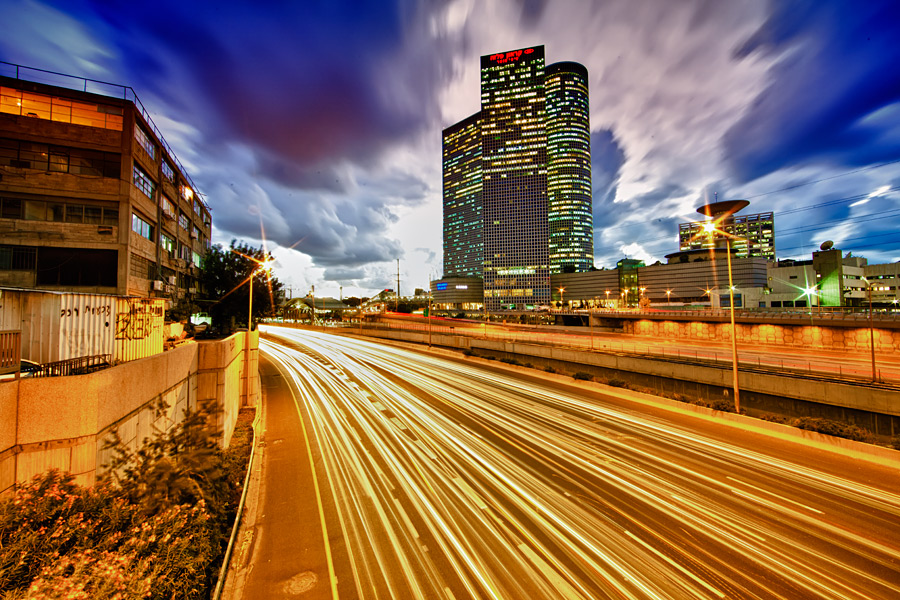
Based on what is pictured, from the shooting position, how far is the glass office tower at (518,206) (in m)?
184

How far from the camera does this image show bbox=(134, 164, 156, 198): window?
26414mm

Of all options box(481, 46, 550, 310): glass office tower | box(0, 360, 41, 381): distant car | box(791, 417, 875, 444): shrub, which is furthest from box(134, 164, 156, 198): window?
box(481, 46, 550, 310): glass office tower

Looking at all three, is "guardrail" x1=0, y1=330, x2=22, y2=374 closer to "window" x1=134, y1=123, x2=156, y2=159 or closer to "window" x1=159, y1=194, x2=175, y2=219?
"window" x1=134, y1=123, x2=156, y2=159

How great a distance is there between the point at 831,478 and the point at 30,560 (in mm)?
20607

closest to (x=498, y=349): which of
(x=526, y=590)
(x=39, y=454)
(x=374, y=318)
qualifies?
(x=526, y=590)

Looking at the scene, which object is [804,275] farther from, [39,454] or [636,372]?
[39,454]

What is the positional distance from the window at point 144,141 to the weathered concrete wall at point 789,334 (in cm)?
7068

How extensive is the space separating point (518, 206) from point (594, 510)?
19234 cm

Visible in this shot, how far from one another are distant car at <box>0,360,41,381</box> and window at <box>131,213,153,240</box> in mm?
25239

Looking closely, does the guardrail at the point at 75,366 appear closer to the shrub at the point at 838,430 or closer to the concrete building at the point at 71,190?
the concrete building at the point at 71,190

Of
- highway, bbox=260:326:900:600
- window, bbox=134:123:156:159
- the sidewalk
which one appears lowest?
the sidewalk

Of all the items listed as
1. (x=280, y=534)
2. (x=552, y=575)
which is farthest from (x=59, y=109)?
(x=552, y=575)

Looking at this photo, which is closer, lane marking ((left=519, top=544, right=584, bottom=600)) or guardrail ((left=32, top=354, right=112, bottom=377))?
guardrail ((left=32, top=354, right=112, bottom=377))

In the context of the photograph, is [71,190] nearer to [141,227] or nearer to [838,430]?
[141,227]
